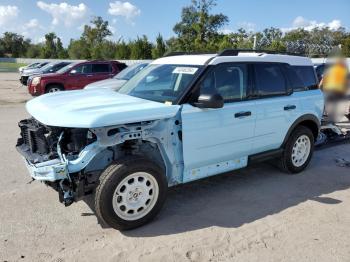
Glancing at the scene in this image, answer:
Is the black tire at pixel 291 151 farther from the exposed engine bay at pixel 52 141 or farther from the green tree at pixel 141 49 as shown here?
the green tree at pixel 141 49

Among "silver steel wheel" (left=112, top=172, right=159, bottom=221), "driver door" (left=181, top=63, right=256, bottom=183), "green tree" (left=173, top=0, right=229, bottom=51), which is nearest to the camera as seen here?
"silver steel wheel" (left=112, top=172, right=159, bottom=221)

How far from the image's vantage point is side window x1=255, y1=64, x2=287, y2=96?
17.3 ft

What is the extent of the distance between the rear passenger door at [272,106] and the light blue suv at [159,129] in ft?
0.05

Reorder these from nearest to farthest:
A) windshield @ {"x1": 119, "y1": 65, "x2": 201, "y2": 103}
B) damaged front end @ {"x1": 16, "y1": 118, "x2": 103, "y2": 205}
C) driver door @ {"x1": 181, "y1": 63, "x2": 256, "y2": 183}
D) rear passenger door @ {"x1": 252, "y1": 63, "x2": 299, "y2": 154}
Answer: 1. damaged front end @ {"x1": 16, "y1": 118, "x2": 103, "y2": 205}
2. driver door @ {"x1": 181, "y1": 63, "x2": 256, "y2": 183}
3. windshield @ {"x1": 119, "y1": 65, "x2": 201, "y2": 103}
4. rear passenger door @ {"x1": 252, "y1": 63, "x2": 299, "y2": 154}

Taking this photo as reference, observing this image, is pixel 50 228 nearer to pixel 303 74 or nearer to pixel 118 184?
pixel 118 184

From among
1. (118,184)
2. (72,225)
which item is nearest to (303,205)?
(118,184)

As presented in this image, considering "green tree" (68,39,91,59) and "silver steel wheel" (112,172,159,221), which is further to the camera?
"green tree" (68,39,91,59)

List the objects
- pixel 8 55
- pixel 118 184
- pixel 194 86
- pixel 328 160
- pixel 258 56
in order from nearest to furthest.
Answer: pixel 118 184
pixel 194 86
pixel 258 56
pixel 328 160
pixel 8 55

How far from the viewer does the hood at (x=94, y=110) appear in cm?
365

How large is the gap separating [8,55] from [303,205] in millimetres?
102119

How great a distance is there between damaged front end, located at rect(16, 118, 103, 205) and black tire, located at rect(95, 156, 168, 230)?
0.71 feet

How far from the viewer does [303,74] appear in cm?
611

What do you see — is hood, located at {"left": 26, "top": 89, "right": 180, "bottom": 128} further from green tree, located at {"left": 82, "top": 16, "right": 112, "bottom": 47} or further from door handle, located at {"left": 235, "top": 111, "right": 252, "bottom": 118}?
green tree, located at {"left": 82, "top": 16, "right": 112, "bottom": 47}

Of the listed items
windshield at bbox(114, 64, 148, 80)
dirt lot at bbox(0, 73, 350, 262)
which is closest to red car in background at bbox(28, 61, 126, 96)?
windshield at bbox(114, 64, 148, 80)
